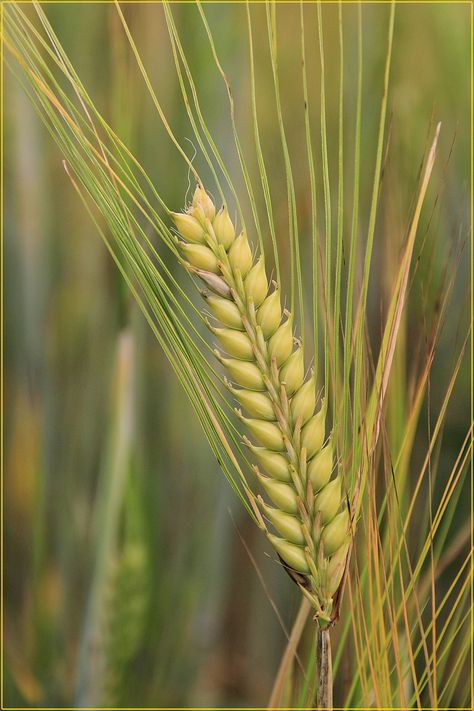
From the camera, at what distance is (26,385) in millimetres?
677

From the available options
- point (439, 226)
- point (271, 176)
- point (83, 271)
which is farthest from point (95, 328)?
point (439, 226)

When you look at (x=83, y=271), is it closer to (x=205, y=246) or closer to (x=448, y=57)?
(x=205, y=246)

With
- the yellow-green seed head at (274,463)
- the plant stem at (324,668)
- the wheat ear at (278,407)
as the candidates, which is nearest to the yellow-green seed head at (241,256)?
the wheat ear at (278,407)

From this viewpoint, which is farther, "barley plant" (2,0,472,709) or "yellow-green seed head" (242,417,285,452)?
"barley plant" (2,0,472,709)

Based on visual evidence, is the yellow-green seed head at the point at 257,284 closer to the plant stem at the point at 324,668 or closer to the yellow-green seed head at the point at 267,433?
the yellow-green seed head at the point at 267,433

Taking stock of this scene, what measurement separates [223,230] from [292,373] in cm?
10

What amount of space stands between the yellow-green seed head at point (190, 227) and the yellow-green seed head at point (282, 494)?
0.50 feet

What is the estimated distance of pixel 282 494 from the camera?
38 centimetres

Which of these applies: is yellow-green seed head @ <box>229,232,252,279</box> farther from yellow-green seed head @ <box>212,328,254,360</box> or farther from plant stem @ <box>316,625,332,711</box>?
plant stem @ <box>316,625,332,711</box>

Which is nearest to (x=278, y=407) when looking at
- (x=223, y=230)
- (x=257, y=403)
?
(x=257, y=403)

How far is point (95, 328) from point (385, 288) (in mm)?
308

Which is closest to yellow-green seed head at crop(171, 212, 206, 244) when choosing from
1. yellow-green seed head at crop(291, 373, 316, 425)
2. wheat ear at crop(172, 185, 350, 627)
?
wheat ear at crop(172, 185, 350, 627)

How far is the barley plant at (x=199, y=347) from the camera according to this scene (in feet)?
1.99

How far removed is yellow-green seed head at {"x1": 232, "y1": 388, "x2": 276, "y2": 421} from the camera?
1.22 feet
